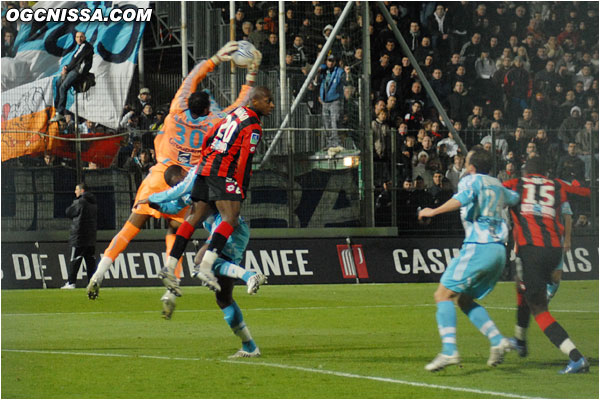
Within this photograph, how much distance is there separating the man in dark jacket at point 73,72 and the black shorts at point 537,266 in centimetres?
1220

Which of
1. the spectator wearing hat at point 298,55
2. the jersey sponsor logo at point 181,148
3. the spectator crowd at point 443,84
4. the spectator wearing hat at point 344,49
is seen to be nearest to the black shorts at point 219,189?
the jersey sponsor logo at point 181,148

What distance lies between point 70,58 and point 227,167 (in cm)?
1189

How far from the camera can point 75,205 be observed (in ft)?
56.0

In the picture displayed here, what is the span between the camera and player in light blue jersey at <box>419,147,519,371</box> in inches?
301

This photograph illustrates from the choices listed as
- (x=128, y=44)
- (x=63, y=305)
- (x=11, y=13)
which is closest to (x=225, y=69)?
(x=128, y=44)

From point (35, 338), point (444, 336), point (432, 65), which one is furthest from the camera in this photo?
point (432, 65)

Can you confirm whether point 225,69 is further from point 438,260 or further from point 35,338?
point 35,338

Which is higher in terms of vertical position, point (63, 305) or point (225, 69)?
point (225, 69)

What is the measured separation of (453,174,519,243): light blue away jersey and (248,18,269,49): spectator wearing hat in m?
13.5

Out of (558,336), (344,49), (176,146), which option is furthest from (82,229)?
(558,336)

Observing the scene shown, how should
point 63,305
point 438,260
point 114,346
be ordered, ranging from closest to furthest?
point 114,346 < point 63,305 < point 438,260

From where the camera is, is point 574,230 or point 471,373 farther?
point 574,230

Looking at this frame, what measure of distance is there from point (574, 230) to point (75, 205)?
31.1ft

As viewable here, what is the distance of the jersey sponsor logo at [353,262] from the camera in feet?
60.2
